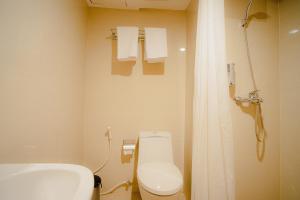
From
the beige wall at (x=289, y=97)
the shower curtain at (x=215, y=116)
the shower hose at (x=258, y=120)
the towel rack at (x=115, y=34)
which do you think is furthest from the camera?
the towel rack at (x=115, y=34)

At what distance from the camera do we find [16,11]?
0.65m

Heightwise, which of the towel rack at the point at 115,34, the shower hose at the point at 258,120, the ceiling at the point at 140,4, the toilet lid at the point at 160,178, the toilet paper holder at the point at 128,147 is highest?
the ceiling at the point at 140,4

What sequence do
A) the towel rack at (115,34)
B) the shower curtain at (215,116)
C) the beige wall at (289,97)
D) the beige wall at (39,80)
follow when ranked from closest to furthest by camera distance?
the beige wall at (39,80), the shower curtain at (215,116), the beige wall at (289,97), the towel rack at (115,34)

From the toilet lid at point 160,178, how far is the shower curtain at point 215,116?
0.18 m

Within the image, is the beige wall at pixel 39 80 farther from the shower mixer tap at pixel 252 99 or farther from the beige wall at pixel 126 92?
the shower mixer tap at pixel 252 99

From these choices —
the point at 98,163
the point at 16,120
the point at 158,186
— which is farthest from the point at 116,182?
the point at 16,120

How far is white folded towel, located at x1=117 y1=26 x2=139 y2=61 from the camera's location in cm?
141

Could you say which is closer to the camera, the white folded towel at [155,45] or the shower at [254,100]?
the shower at [254,100]

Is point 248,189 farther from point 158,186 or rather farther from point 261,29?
point 261,29

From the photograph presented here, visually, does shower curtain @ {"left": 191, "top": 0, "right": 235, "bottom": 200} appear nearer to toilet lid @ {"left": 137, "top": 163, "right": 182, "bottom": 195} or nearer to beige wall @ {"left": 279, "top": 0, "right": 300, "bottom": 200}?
toilet lid @ {"left": 137, "top": 163, "right": 182, "bottom": 195}

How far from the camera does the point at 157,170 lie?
3.95 ft

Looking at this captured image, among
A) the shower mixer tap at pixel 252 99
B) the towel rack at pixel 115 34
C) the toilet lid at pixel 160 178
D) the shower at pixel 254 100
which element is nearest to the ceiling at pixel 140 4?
the towel rack at pixel 115 34

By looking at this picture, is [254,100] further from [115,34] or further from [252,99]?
[115,34]

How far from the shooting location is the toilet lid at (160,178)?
96 centimetres
